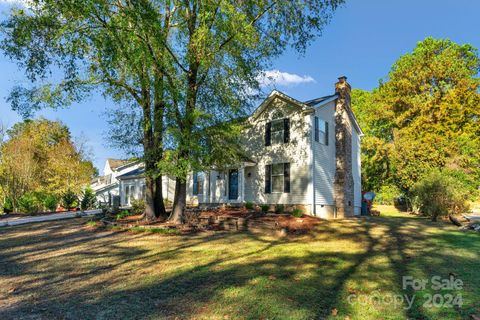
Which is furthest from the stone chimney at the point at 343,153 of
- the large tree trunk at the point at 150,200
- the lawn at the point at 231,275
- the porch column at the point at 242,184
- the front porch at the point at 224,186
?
the large tree trunk at the point at 150,200

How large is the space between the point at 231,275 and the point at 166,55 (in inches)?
339

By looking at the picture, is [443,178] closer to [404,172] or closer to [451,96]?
[404,172]

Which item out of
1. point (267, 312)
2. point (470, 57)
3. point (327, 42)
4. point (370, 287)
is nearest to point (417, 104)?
point (470, 57)

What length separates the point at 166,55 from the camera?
465 inches

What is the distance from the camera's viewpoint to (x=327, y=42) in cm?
1445

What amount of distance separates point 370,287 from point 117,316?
4.11m

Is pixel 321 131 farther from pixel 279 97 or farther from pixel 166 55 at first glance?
pixel 166 55

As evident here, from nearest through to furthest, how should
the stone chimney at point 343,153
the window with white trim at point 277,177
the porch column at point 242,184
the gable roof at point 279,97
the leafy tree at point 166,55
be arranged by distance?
the leafy tree at point 166,55
the gable roof at point 279,97
the stone chimney at point 343,153
the window with white trim at point 277,177
the porch column at point 242,184

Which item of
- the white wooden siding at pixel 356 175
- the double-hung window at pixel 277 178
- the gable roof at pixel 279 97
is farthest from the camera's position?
the white wooden siding at pixel 356 175

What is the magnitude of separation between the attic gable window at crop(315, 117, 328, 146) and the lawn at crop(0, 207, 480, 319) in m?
7.30

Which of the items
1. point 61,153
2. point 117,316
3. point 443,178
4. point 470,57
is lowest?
point 117,316

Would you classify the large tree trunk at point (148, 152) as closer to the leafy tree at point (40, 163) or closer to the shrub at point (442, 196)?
the shrub at point (442, 196)

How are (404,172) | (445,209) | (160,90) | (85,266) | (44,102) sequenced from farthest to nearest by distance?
(404,172), (445,209), (44,102), (160,90), (85,266)

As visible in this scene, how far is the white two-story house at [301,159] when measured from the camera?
55.2ft
